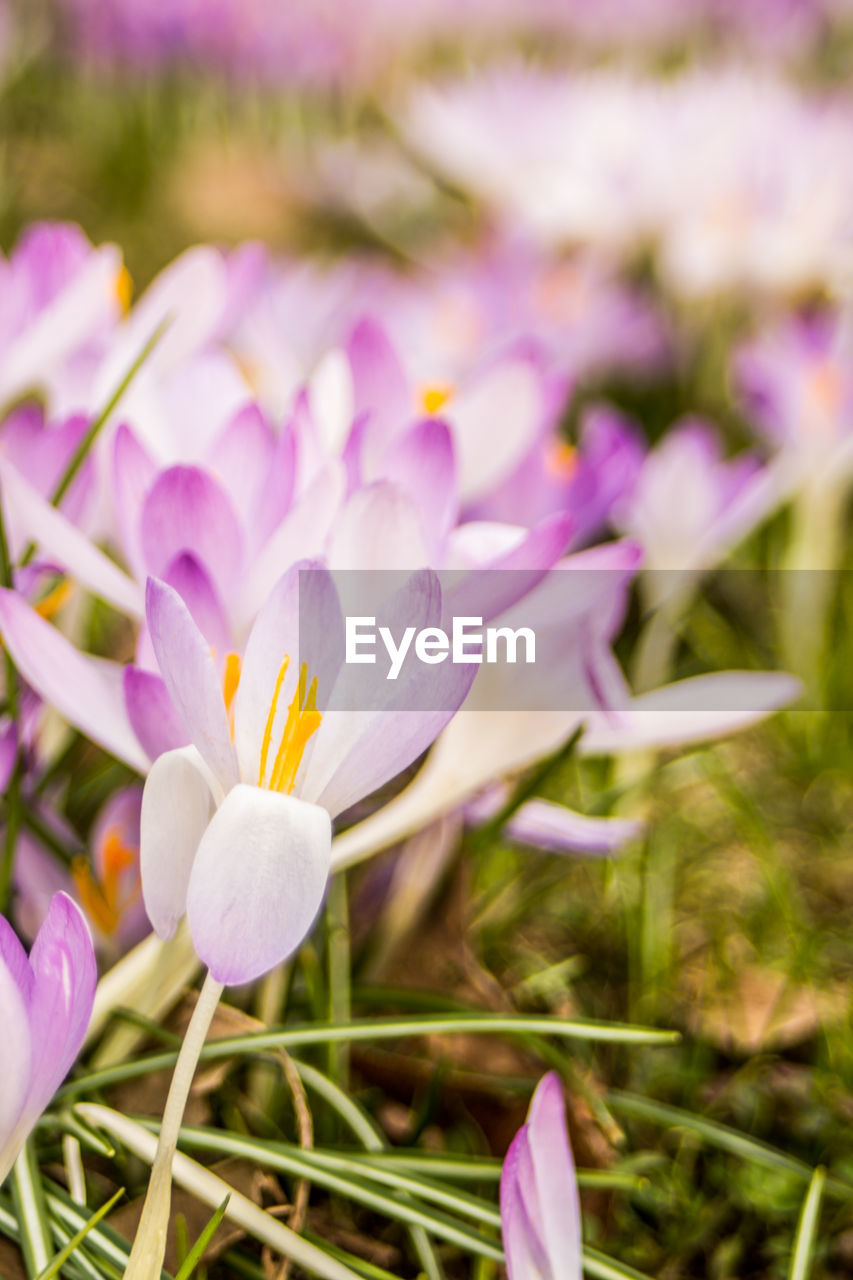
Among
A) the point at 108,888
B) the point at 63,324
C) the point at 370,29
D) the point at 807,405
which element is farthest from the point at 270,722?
the point at 370,29

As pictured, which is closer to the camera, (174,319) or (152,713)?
(152,713)

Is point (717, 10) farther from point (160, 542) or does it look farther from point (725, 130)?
point (160, 542)

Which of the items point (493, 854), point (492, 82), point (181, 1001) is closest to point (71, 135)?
point (492, 82)

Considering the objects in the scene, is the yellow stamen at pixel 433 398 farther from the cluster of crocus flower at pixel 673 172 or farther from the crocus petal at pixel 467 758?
the cluster of crocus flower at pixel 673 172

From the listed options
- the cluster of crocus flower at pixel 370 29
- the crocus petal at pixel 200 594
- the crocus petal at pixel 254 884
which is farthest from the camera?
the cluster of crocus flower at pixel 370 29

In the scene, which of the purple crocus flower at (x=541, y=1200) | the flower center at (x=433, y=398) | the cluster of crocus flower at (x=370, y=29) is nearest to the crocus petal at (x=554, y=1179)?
the purple crocus flower at (x=541, y=1200)

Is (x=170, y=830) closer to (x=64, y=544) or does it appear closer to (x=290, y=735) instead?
(x=290, y=735)

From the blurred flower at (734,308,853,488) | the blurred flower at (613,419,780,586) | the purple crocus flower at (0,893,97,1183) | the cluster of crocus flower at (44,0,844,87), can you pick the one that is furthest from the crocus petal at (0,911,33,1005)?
the cluster of crocus flower at (44,0,844,87)
